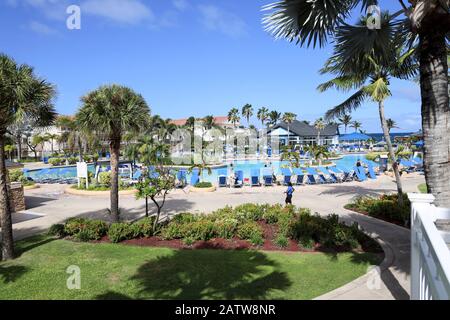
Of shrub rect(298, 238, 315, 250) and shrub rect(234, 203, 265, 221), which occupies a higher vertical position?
shrub rect(234, 203, 265, 221)

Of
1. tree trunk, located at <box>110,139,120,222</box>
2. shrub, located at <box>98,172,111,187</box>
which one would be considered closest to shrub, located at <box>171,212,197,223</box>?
tree trunk, located at <box>110,139,120,222</box>

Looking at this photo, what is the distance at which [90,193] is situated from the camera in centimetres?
1892

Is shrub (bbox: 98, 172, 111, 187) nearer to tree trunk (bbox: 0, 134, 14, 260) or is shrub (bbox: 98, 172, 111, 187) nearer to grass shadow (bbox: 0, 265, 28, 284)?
tree trunk (bbox: 0, 134, 14, 260)

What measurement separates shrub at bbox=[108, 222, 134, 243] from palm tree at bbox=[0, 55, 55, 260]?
8.16 ft

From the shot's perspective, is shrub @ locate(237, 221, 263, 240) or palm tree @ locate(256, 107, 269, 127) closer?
shrub @ locate(237, 221, 263, 240)

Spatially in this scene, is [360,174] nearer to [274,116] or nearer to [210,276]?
[210,276]

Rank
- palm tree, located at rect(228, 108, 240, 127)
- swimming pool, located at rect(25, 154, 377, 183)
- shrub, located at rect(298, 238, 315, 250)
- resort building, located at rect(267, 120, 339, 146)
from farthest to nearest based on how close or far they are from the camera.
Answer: palm tree, located at rect(228, 108, 240, 127) → resort building, located at rect(267, 120, 339, 146) → swimming pool, located at rect(25, 154, 377, 183) → shrub, located at rect(298, 238, 315, 250)

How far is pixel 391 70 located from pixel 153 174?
31.2 ft

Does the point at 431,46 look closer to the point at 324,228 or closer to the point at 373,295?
the point at 373,295

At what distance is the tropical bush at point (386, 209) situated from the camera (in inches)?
447

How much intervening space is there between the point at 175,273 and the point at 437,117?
5620mm

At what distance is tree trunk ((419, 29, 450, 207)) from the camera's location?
4.79 m

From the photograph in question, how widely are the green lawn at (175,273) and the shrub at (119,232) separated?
479 mm
